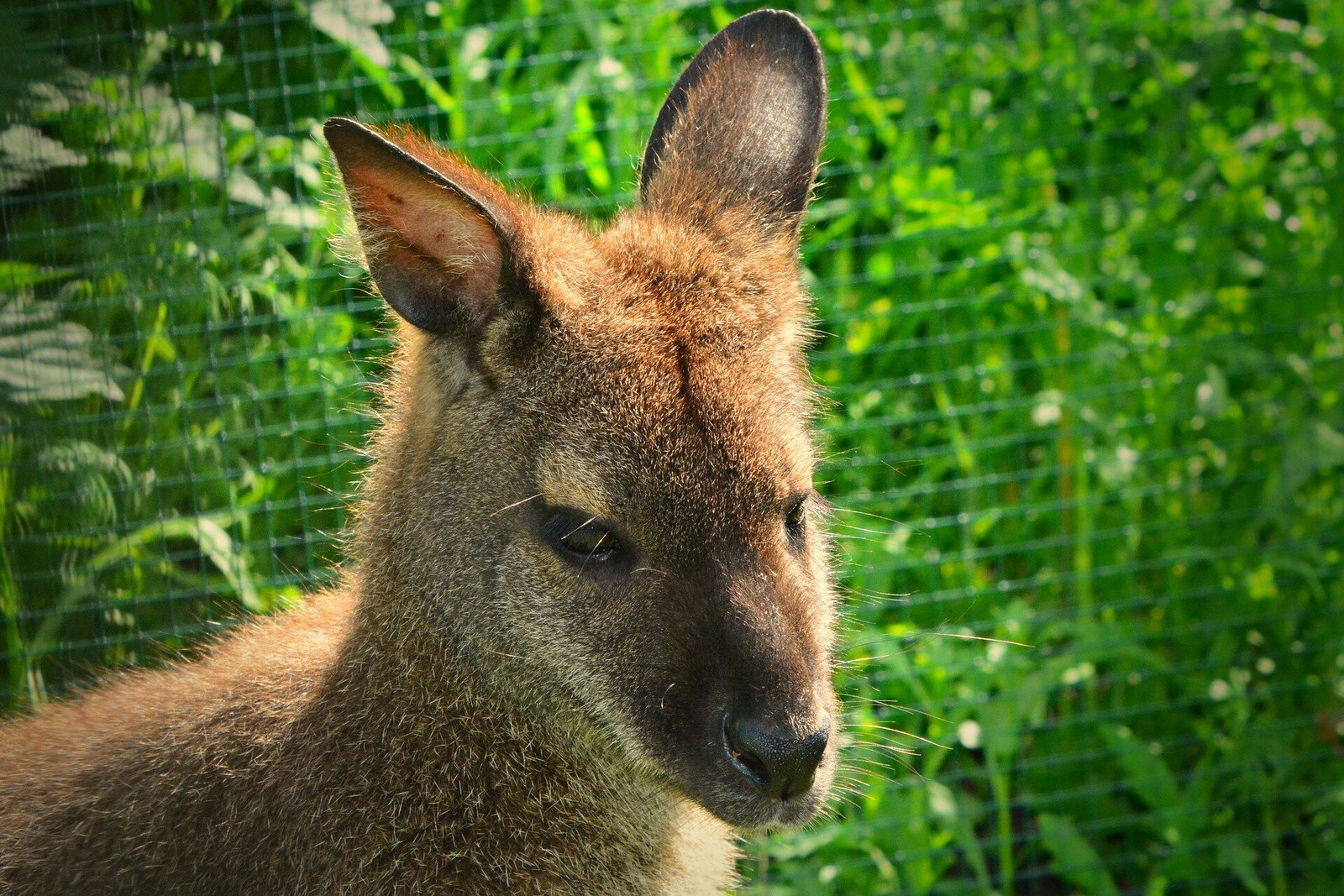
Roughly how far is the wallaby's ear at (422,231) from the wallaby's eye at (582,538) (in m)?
0.50

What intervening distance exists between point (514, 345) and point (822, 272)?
11.1ft

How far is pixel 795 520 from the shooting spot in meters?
3.31

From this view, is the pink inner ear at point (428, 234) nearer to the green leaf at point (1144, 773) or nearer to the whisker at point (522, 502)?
the whisker at point (522, 502)

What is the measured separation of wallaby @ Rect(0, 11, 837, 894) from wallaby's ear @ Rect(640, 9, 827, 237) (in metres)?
0.18

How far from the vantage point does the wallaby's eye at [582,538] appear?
304 cm

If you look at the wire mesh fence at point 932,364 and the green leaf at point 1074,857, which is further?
the green leaf at point 1074,857

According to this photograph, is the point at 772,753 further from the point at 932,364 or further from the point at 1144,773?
the point at 932,364

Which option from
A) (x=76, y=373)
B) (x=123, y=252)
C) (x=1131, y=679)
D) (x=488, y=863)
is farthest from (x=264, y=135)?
(x=1131, y=679)

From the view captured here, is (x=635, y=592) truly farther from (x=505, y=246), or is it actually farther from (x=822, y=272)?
(x=822, y=272)

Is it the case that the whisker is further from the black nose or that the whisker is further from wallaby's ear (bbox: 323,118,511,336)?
the black nose

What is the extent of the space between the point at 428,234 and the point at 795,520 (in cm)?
105

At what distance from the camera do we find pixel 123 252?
5.07 metres

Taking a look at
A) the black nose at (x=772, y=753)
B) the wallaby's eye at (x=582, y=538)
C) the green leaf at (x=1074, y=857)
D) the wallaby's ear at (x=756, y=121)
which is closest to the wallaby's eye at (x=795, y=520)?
the wallaby's eye at (x=582, y=538)

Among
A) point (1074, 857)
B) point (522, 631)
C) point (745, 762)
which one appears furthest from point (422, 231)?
point (1074, 857)
